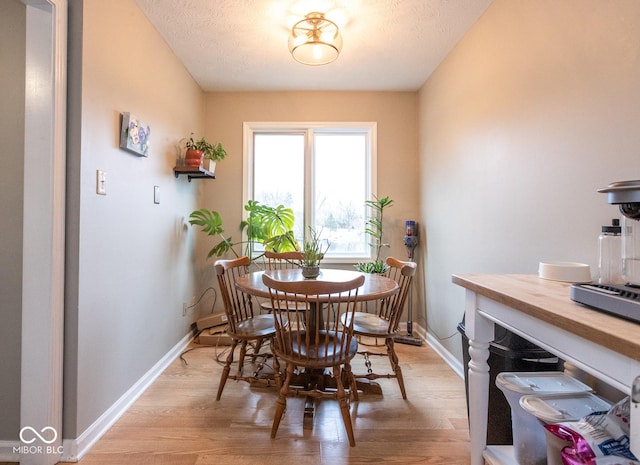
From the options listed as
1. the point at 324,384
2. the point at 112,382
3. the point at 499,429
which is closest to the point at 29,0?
the point at 112,382

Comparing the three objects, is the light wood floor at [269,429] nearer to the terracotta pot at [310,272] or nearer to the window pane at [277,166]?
the terracotta pot at [310,272]

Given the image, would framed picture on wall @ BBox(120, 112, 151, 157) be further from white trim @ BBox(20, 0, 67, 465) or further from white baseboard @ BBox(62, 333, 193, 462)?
white baseboard @ BBox(62, 333, 193, 462)

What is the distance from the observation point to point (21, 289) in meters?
1.39

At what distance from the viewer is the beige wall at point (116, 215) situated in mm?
1390

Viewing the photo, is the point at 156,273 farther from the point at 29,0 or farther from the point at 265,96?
the point at 265,96

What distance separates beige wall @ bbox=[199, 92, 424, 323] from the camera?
125 inches

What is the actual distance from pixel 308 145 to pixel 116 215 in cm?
207

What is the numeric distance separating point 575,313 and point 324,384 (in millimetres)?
1497

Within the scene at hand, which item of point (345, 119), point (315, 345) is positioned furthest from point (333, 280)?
point (345, 119)

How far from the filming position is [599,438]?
0.77 metres

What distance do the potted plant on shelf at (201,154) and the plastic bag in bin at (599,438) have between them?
272 centimetres

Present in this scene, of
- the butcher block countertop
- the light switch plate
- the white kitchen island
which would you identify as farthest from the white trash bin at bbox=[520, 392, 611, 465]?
the light switch plate

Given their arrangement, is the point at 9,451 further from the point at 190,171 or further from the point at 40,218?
the point at 190,171

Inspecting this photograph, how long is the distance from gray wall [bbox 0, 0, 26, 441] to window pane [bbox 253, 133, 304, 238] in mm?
2027
